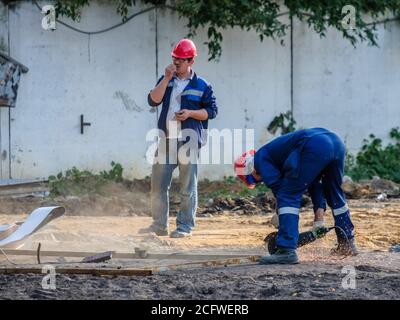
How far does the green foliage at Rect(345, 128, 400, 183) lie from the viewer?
17750 mm

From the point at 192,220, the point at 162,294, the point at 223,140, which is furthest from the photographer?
the point at 223,140

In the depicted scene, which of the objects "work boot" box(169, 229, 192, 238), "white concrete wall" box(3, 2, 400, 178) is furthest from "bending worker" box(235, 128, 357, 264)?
"white concrete wall" box(3, 2, 400, 178)

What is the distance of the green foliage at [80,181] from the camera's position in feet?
50.8

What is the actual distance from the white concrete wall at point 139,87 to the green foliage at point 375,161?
22 cm

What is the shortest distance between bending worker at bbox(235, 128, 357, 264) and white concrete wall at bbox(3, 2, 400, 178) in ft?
23.8

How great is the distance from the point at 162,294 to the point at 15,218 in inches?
220

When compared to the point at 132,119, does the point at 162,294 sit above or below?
below

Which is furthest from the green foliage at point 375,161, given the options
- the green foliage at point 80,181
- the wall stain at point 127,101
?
the green foliage at point 80,181

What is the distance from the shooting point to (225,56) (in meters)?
17.1

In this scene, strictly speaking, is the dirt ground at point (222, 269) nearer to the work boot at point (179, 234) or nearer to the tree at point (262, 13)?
the work boot at point (179, 234)

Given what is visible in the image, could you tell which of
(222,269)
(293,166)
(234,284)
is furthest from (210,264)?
(293,166)

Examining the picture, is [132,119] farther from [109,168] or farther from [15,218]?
[15,218]

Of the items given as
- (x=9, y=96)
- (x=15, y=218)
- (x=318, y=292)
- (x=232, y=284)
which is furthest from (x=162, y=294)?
(x=9, y=96)
